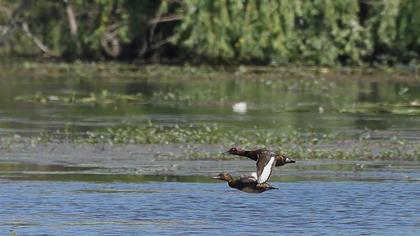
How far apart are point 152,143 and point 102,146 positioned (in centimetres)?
64

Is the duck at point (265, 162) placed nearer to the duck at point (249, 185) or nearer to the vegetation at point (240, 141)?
the duck at point (249, 185)

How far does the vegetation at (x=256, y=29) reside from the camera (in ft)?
97.8

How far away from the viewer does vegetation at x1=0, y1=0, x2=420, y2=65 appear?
97.8 ft

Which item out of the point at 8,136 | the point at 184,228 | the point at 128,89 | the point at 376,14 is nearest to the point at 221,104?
the point at 128,89

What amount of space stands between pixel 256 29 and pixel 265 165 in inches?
730

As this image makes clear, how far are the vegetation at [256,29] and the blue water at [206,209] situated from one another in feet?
51.5

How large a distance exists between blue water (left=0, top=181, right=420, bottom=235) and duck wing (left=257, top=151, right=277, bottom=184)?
1.33ft

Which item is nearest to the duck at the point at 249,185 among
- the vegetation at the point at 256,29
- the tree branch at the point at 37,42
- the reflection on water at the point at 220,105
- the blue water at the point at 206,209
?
the blue water at the point at 206,209

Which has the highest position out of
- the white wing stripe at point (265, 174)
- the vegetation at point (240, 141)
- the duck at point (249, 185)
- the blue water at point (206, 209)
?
the white wing stripe at point (265, 174)

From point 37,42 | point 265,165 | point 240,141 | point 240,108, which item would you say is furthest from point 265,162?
point 37,42

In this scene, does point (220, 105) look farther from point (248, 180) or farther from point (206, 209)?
point (248, 180)

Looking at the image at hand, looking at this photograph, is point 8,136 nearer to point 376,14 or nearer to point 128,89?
point 128,89

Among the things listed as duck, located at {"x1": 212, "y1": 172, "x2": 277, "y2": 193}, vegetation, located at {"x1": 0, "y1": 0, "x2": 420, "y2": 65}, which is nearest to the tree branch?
vegetation, located at {"x1": 0, "y1": 0, "x2": 420, "y2": 65}

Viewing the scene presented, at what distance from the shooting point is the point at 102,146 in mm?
17219
